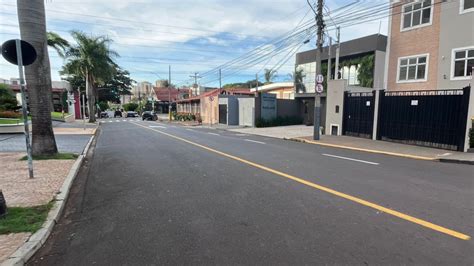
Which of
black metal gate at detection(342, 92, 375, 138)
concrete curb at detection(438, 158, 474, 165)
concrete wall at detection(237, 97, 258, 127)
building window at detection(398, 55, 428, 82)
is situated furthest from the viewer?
concrete wall at detection(237, 97, 258, 127)

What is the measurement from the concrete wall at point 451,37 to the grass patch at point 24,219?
2100 cm

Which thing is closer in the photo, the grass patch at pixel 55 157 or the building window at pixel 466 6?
the grass patch at pixel 55 157

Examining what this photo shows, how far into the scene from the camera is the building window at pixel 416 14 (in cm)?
1962

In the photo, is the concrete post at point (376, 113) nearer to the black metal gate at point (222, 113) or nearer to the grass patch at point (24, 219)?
the grass patch at point (24, 219)

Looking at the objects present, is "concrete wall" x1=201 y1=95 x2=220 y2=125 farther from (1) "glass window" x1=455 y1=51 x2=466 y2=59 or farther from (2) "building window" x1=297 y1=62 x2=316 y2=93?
(1) "glass window" x1=455 y1=51 x2=466 y2=59

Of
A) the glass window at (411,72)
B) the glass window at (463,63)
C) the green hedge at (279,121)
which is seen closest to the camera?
the glass window at (463,63)

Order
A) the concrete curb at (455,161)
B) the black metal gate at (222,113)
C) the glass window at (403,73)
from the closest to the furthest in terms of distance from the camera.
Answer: the concrete curb at (455,161)
the glass window at (403,73)
the black metal gate at (222,113)

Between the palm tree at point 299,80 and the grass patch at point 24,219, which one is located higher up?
the palm tree at point 299,80

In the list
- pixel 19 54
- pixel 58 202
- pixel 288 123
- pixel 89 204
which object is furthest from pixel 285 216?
pixel 288 123

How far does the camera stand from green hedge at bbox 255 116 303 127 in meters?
29.9

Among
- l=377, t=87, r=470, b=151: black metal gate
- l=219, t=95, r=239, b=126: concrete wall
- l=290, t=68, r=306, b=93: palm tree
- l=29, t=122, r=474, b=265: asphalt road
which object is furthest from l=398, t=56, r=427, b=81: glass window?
l=219, t=95, r=239, b=126: concrete wall

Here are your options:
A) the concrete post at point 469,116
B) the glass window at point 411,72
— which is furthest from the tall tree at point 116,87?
the concrete post at point 469,116

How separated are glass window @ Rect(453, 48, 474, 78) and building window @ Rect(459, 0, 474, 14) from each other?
2207mm

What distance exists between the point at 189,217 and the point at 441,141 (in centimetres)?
1276
